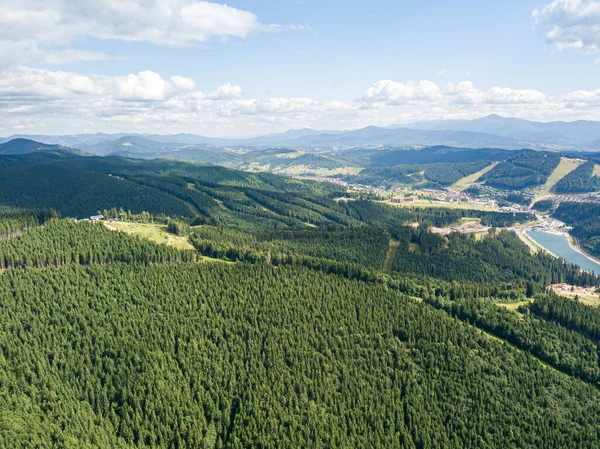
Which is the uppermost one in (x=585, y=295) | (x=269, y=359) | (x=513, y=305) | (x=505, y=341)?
(x=269, y=359)

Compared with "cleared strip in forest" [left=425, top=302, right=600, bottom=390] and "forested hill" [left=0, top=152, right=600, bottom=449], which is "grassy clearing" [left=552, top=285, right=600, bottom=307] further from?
"cleared strip in forest" [left=425, top=302, right=600, bottom=390]

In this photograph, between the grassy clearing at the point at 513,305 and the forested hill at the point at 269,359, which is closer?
the forested hill at the point at 269,359

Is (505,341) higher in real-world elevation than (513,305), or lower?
lower

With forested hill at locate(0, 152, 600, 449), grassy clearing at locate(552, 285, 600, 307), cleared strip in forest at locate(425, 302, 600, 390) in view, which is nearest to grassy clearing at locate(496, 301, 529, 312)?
forested hill at locate(0, 152, 600, 449)

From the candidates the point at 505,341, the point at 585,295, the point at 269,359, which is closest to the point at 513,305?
the point at 505,341

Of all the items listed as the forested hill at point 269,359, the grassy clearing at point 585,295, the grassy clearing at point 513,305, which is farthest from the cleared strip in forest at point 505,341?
the grassy clearing at point 585,295

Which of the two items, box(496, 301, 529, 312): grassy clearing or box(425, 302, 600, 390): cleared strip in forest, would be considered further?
box(496, 301, 529, 312): grassy clearing

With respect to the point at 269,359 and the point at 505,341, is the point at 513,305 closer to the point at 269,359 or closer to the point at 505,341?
the point at 505,341

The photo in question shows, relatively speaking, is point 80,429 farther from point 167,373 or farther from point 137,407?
point 167,373

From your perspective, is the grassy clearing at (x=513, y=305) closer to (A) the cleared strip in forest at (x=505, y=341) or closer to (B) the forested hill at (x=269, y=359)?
(B) the forested hill at (x=269, y=359)

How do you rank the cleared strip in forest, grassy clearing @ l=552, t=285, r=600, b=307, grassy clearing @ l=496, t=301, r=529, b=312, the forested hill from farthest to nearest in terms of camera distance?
grassy clearing @ l=552, t=285, r=600, b=307 → grassy clearing @ l=496, t=301, r=529, b=312 → the cleared strip in forest → the forested hill

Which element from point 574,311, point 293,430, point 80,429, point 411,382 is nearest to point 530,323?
point 574,311
